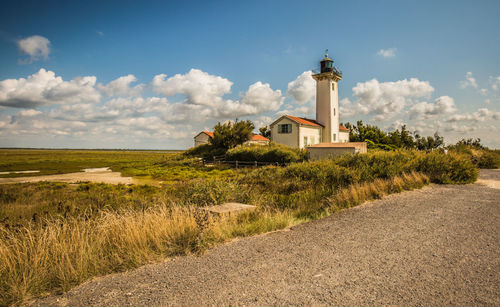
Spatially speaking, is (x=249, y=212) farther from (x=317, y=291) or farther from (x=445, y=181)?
(x=445, y=181)

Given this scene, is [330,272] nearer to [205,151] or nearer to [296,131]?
[296,131]

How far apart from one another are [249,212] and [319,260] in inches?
100

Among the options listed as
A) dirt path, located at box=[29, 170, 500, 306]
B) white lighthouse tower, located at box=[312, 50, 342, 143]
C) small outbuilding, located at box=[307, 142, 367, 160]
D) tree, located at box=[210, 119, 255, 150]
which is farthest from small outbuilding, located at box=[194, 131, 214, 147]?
dirt path, located at box=[29, 170, 500, 306]

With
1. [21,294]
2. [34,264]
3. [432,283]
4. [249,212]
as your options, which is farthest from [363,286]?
[34,264]

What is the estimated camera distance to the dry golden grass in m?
3.21

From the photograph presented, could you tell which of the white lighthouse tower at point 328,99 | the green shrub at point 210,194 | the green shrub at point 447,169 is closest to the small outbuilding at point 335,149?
the white lighthouse tower at point 328,99

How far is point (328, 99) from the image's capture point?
34156 mm

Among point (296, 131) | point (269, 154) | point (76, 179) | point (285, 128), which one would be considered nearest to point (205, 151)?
point (285, 128)

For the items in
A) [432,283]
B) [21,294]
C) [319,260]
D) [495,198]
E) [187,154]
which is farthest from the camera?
[187,154]

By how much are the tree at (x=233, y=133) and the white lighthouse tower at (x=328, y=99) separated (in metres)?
10.6

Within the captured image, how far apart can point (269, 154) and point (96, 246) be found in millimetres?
26236

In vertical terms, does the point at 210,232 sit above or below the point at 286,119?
below

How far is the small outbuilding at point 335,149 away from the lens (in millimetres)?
24237

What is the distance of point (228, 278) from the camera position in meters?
3.30
